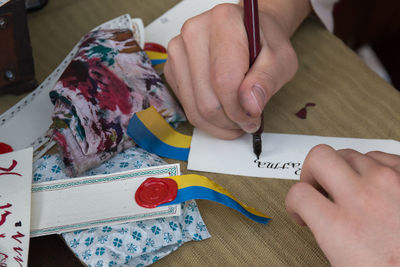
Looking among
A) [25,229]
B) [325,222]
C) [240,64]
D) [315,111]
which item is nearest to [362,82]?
[315,111]

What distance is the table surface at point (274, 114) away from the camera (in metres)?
0.61

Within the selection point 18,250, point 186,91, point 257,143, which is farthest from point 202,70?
point 18,250

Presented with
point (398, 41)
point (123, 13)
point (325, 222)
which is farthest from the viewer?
point (398, 41)

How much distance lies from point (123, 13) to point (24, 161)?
0.46m

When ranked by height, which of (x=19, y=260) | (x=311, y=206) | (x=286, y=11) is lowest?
(x=19, y=260)

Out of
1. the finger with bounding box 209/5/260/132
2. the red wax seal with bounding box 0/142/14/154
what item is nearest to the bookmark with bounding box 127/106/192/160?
the finger with bounding box 209/5/260/132

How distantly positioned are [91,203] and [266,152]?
30cm

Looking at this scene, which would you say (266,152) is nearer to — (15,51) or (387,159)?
(387,159)

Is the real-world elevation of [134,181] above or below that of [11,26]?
below

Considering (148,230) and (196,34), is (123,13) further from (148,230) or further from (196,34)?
(148,230)

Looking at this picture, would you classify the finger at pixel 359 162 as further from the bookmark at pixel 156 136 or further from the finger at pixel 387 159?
the bookmark at pixel 156 136

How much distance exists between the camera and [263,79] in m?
0.65

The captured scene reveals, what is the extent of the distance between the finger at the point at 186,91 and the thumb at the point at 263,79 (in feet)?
0.32

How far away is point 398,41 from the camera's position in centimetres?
119
